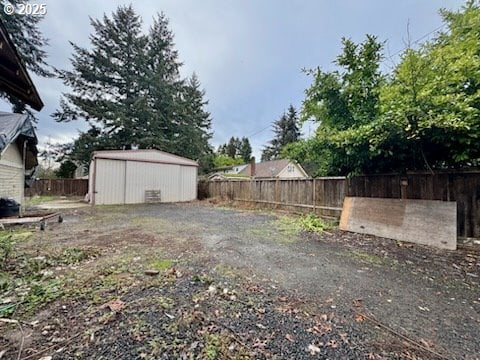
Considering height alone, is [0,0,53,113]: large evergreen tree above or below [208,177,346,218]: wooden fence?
above

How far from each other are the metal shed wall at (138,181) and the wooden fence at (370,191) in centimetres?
475

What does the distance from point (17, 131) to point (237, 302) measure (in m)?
7.69

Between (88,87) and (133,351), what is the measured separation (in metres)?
22.0

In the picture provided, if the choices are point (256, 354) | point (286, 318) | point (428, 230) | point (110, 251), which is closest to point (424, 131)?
point (428, 230)

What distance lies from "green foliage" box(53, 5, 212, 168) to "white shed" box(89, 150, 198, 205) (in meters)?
5.70

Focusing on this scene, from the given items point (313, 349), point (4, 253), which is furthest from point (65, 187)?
point (313, 349)

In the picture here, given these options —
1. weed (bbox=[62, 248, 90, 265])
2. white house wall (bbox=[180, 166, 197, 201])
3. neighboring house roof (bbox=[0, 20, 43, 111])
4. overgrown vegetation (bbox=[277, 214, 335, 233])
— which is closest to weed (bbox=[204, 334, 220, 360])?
weed (bbox=[62, 248, 90, 265])

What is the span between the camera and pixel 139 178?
13.0 meters

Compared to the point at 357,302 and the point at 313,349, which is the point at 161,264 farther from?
the point at 357,302

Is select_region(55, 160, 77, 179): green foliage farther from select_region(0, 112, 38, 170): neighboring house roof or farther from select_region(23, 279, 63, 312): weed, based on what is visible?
select_region(23, 279, 63, 312): weed

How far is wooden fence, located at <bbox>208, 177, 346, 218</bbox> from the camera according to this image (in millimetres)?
7301

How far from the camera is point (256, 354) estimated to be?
158cm

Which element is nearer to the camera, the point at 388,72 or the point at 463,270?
the point at 463,270

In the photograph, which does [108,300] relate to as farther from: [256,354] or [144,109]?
[144,109]
